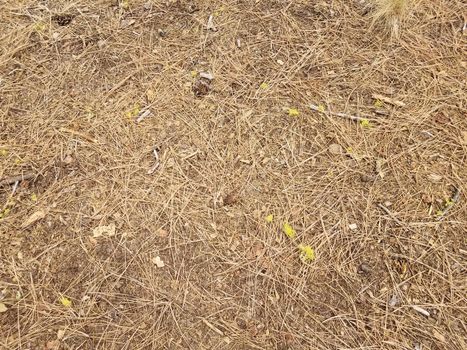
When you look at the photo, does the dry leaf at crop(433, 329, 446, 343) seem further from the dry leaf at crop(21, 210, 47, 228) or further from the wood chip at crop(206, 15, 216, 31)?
the wood chip at crop(206, 15, 216, 31)

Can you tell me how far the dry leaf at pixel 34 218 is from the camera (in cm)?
181

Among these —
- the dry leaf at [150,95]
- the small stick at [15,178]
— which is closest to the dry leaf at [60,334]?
the small stick at [15,178]

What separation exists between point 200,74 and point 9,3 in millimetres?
1349

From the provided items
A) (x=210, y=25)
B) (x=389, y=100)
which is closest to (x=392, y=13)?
(x=389, y=100)

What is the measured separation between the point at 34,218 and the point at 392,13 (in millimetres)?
2122

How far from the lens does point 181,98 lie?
2076 millimetres

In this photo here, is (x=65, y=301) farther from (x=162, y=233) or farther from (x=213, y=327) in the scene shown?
(x=213, y=327)

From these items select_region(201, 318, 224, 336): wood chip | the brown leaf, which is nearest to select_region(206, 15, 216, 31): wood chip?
the brown leaf

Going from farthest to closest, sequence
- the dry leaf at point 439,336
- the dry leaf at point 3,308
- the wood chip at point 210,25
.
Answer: the wood chip at point 210,25
the dry leaf at point 3,308
the dry leaf at point 439,336

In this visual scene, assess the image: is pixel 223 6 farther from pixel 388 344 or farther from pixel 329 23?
pixel 388 344

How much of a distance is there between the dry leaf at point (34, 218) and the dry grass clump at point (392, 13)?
1991mm

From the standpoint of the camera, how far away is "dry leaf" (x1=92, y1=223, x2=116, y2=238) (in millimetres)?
1775

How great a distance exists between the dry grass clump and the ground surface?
0.18ft

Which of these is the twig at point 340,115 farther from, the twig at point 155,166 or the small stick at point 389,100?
the twig at point 155,166
